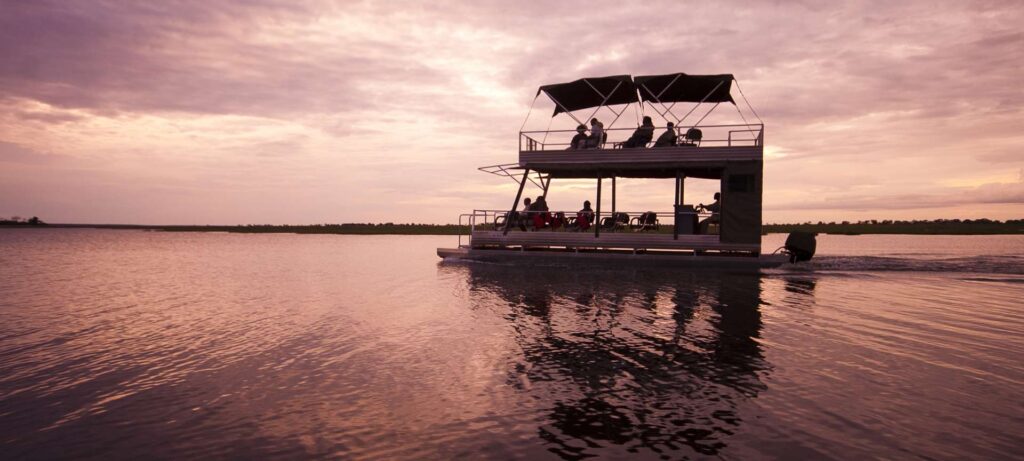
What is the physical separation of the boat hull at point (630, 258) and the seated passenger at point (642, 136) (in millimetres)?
4876

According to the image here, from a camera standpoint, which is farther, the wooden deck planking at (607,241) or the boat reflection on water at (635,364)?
the wooden deck planking at (607,241)

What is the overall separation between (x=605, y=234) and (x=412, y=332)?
15.0 m

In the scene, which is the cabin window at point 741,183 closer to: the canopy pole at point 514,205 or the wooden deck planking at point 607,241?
the wooden deck planking at point 607,241

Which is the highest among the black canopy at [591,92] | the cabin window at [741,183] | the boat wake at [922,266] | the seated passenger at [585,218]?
the black canopy at [591,92]

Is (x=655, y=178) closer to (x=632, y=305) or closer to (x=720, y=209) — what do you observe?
(x=720, y=209)

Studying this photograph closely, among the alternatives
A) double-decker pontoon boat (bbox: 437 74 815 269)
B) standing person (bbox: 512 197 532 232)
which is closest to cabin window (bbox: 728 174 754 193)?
double-decker pontoon boat (bbox: 437 74 815 269)

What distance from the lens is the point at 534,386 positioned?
7.46 m

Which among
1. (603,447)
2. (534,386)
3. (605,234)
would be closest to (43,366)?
(534,386)

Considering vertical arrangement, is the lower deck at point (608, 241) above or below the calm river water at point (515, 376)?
above

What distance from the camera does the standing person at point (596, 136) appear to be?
24.6 m

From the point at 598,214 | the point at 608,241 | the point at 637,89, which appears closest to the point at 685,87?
the point at 637,89

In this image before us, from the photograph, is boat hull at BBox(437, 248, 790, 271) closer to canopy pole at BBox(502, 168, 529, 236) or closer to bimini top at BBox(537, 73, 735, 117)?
canopy pole at BBox(502, 168, 529, 236)

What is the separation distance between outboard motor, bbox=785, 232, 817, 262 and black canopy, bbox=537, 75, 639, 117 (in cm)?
947

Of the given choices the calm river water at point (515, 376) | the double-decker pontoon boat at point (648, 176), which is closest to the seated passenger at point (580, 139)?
the double-decker pontoon boat at point (648, 176)
